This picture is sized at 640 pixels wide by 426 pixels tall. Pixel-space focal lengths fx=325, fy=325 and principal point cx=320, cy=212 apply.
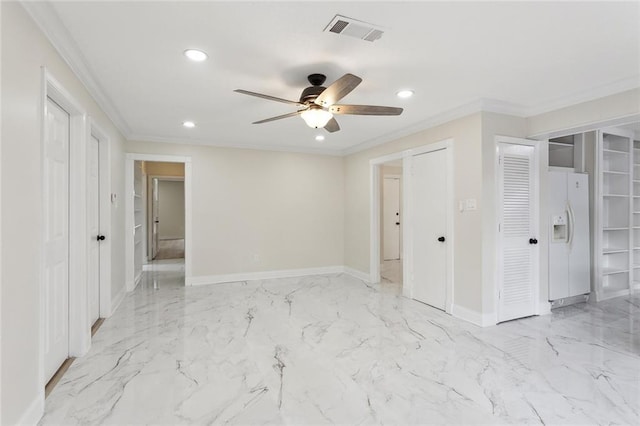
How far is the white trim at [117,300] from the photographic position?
388 centimetres

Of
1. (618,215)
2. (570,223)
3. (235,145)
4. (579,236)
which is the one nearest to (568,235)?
(570,223)

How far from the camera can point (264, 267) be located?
575cm

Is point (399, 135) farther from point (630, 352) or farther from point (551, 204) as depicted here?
point (630, 352)

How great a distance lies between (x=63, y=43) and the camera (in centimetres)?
218


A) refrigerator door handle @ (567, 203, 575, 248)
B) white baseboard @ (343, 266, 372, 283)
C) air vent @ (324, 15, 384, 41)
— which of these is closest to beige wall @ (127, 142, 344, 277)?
white baseboard @ (343, 266, 372, 283)

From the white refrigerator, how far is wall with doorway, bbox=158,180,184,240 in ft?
34.8

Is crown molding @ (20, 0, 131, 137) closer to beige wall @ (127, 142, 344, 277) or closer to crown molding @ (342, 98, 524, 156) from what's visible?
beige wall @ (127, 142, 344, 277)

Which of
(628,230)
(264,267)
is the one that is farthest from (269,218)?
(628,230)

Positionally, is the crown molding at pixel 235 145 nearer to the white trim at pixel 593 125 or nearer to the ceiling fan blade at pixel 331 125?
the ceiling fan blade at pixel 331 125

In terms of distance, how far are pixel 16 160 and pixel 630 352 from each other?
15.4ft

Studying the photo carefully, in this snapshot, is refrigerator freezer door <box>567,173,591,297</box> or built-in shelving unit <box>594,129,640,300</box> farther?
built-in shelving unit <box>594,129,640,300</box>

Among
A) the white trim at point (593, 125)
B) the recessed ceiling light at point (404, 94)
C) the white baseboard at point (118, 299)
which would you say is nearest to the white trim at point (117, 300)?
the white baseboard at point (118, 299)

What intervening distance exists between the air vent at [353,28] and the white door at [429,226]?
225cm

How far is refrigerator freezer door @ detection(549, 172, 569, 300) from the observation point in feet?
13.1
